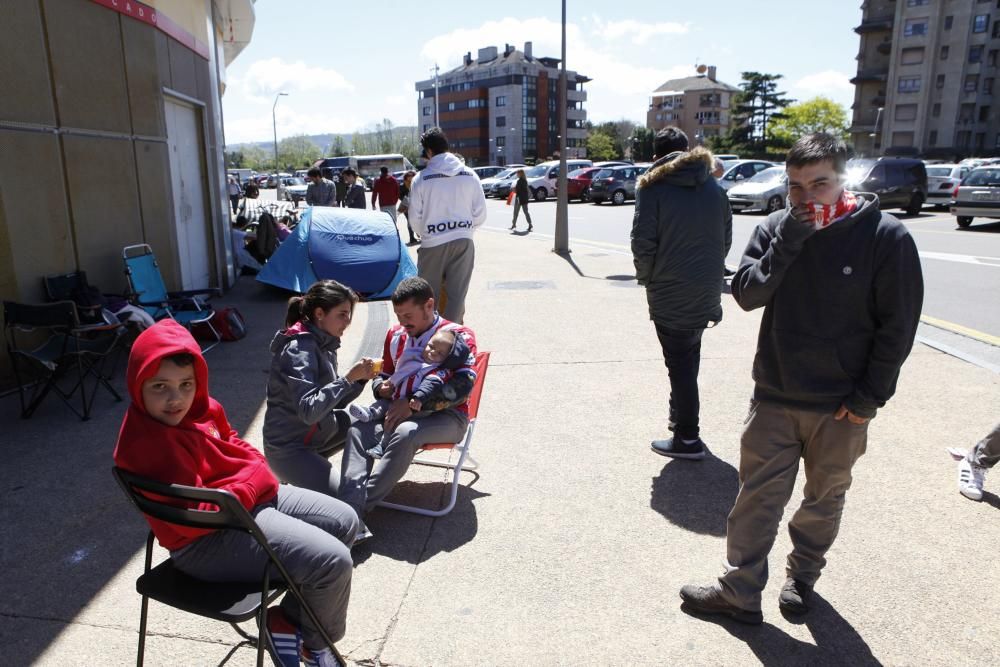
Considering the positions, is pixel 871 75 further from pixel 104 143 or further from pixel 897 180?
pixel 104 143

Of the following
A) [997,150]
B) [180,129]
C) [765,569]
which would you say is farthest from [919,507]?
[997,150]

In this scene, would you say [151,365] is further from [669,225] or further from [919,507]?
[919,507]

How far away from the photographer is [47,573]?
127 inches

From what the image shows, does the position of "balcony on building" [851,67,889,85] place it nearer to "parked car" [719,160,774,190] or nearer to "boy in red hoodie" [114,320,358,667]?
"parked car" [719,160,774,190]

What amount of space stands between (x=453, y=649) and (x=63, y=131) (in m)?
6.21

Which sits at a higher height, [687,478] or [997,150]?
[997,150]

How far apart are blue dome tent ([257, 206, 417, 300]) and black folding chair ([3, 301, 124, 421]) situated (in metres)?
4.06

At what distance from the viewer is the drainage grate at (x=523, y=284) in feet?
35.6

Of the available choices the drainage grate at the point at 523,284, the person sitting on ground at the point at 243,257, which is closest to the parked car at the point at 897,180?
the drainage grate at the point at 523,284

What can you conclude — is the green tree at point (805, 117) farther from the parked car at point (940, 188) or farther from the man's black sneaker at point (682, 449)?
the man's black sneaker at point (682, 449)

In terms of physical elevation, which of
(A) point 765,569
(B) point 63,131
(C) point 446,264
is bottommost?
(A) point 765,569

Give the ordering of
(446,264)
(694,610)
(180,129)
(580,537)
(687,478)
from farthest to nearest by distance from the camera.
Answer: (180,129), (446,264), (687,478), (580,537), (694,610)

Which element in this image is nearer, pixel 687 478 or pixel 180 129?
pixel 687 478

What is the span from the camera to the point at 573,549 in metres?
3.41
